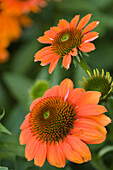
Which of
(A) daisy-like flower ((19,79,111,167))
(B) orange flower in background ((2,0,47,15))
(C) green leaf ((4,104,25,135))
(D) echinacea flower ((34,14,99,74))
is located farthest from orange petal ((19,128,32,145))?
(B) orange flower in background ((2,0,47,15))

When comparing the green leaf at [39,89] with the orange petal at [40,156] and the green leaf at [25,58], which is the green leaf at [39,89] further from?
the green leaf at [25,58]

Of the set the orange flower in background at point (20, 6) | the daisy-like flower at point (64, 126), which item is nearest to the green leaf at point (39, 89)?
the daisy-like flower at point (64, 126)

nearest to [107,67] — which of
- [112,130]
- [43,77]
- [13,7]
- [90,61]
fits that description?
[90,61]

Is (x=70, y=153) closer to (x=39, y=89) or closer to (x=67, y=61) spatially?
(x=67, y=61)

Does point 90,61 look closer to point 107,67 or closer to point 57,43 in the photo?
point 107,67

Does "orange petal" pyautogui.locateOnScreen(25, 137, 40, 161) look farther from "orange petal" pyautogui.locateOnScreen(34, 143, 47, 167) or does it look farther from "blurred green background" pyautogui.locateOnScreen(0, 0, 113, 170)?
"blurred green background" pyautogui.locateOnScreen(0, 0, 113, 170)

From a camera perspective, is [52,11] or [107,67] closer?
[107,67]

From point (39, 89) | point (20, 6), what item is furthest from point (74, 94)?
point (20, 6)
